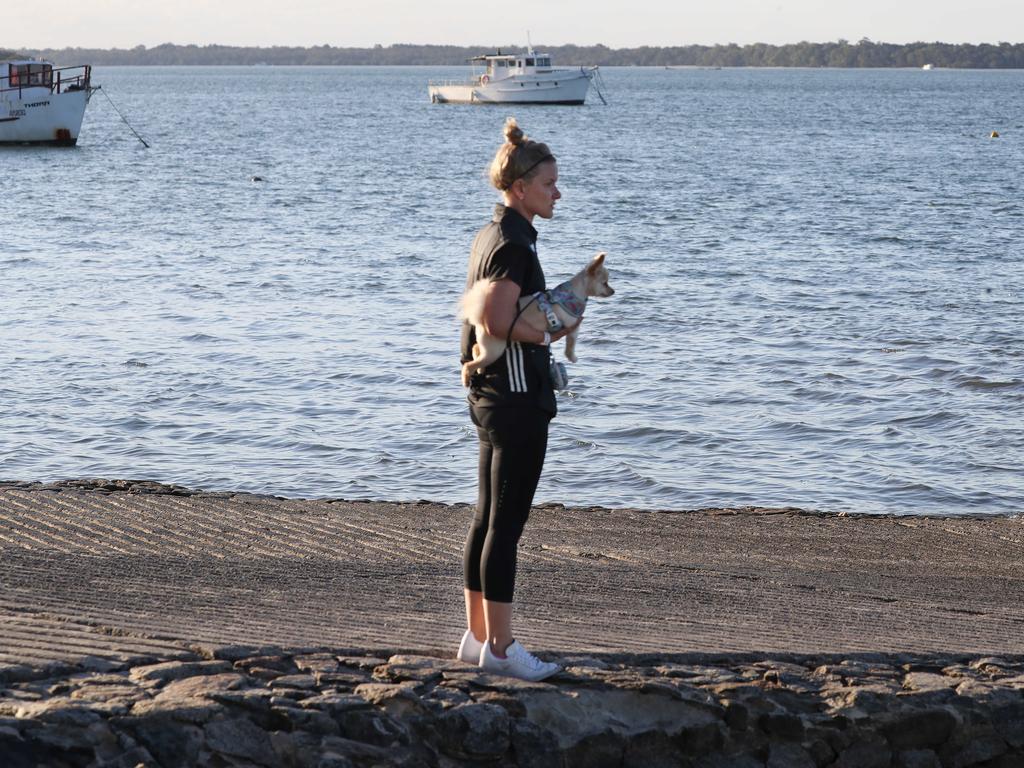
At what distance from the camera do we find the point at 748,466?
467 inches

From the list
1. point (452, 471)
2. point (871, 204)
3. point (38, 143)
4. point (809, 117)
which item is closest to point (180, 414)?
point (452, 471)

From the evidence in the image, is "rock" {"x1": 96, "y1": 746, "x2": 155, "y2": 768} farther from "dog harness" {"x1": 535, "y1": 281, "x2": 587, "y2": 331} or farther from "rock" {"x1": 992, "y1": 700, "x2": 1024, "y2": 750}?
"rock" {"x1": 992, "y1": 700, "x2": 1024, "y2": 750}

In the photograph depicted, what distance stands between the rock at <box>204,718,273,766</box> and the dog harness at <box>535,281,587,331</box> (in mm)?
1594

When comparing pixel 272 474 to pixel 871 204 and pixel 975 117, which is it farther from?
pixel 975 117

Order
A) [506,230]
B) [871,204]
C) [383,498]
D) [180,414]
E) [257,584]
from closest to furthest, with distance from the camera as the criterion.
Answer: [506,230] < [257,584] < [383,498] < [180,414] < [871,204]

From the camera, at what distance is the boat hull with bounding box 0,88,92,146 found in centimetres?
5909

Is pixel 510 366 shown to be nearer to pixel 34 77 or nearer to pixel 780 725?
pixel 780 725

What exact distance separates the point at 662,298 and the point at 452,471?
10608 millimetres

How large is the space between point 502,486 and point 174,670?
4.11ft

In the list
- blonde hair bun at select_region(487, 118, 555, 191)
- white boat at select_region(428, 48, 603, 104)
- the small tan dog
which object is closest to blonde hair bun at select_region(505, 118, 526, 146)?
blonde hair bun at select_region(487, 118, 555, 191)

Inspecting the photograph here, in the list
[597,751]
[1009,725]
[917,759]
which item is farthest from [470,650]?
[1009,725]

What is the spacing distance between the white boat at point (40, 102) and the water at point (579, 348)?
14293mm

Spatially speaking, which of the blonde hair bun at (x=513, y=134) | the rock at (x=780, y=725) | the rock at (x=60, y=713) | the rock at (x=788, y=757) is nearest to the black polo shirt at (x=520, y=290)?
the blonde hair bun at (x=513, y=134)

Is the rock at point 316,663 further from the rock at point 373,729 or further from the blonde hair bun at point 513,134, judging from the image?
Result: the blonde hair bun at point 513,134
